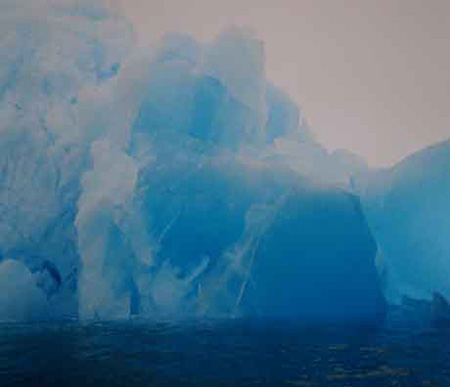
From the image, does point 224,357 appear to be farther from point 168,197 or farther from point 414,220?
point 414,220

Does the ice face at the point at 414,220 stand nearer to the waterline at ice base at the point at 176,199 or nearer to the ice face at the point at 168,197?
the waterline at ice base at the point at 176,199

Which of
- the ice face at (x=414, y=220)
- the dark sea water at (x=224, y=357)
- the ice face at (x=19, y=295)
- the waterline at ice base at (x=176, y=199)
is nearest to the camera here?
the dark sea water at (x=224, y=357)

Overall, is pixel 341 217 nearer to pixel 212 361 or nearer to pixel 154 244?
pixel 154 244

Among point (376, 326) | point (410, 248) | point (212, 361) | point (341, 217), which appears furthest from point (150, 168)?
point (410, 248)

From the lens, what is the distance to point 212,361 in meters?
8.83

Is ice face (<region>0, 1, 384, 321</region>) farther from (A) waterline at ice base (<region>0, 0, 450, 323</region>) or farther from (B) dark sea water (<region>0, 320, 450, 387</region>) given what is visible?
(B) dark sea water (<region>0, 320, 450, 387</region>)

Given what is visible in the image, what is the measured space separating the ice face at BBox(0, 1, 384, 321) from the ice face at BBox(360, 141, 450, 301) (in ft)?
15.9

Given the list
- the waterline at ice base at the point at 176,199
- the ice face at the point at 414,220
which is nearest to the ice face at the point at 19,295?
the waterline at ice base at the point at 176,199

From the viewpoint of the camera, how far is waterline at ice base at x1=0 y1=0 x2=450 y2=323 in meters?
21.1

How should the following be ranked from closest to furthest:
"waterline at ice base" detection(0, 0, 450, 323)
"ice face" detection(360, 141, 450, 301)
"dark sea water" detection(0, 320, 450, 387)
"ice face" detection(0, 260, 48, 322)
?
"dark sea water" detection(0, 320, 450, 387) < "ice face" detection(0, 260, 48, 322) < "waterline at ice base" detection(0, 0, 450, 323) < "ice face" detection(360, 141, 450, 301)

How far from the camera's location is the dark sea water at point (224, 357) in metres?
7.34

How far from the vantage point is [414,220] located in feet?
88.3

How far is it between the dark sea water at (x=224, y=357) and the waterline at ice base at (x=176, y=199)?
6199 mm

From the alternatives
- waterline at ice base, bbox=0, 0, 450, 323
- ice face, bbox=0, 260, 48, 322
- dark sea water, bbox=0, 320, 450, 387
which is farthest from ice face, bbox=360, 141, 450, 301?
ice face, bbox=0, 260, 48, 322
